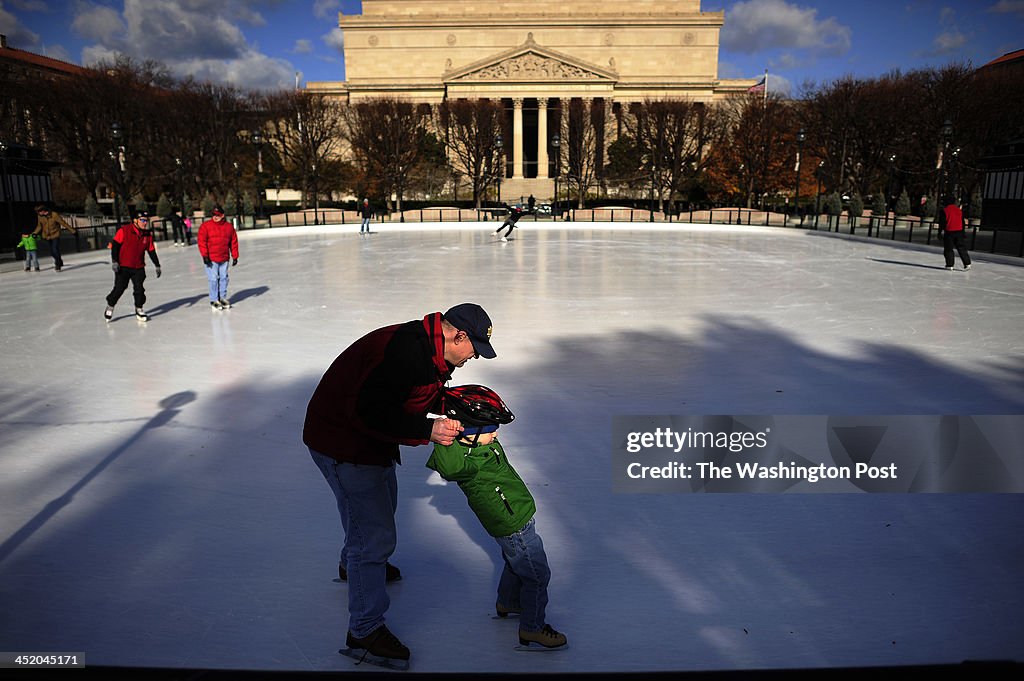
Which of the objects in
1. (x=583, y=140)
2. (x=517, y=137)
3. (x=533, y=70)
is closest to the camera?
(x=583, y=140)

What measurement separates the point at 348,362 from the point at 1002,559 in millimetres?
3858

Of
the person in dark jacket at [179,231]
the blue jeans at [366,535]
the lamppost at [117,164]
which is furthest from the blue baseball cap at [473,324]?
the person in dark jacket at [179,231]

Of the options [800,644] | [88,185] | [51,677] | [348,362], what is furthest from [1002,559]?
[88,185]

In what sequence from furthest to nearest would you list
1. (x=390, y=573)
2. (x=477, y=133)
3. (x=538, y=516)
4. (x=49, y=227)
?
(x=477, y=133) < (x=49, y=227) < (x=538, y=516) < (x=390, y=573)

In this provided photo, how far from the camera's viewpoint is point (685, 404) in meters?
6.87

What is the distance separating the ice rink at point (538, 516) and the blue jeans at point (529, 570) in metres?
0.17

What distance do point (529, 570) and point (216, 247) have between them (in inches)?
402

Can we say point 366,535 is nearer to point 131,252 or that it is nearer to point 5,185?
point 131,252

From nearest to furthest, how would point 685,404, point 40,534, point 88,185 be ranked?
point 40,534 → point 685,404 → point 88,185

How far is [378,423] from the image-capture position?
9.39ft

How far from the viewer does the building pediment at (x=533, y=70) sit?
72438 mm

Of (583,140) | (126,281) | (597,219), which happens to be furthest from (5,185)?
(583,140)

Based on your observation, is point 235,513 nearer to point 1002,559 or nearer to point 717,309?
point 1002,559

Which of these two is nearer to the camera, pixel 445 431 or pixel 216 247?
pixel 445 431
